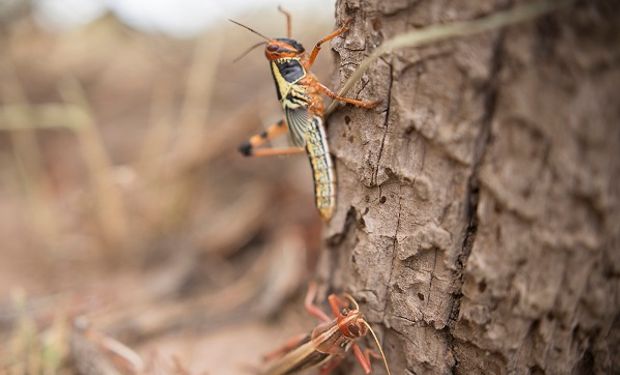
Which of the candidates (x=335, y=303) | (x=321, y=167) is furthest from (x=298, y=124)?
(x=335, y=303)

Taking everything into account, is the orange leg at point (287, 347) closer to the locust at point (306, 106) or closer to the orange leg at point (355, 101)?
the locust at point (306, 106)

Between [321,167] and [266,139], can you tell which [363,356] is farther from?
[266,139]

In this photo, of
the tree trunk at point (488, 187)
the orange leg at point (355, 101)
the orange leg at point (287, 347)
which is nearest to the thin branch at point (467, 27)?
the tree trunk at point (488, 187)

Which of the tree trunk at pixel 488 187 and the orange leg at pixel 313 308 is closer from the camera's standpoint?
the tree trunk at pixel 488 187

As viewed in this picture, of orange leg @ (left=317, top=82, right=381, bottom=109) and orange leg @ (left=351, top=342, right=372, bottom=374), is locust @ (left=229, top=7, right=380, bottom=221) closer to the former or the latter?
orange leg @ (left=317, top=82, right=381, bottom=109)

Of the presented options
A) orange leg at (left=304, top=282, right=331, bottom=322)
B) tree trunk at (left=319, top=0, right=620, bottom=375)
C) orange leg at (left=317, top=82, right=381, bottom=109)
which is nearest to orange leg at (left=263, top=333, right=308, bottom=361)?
orange leg at (left=304, top=282, right=331, bottom=322)

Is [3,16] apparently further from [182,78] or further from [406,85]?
[406,85]
